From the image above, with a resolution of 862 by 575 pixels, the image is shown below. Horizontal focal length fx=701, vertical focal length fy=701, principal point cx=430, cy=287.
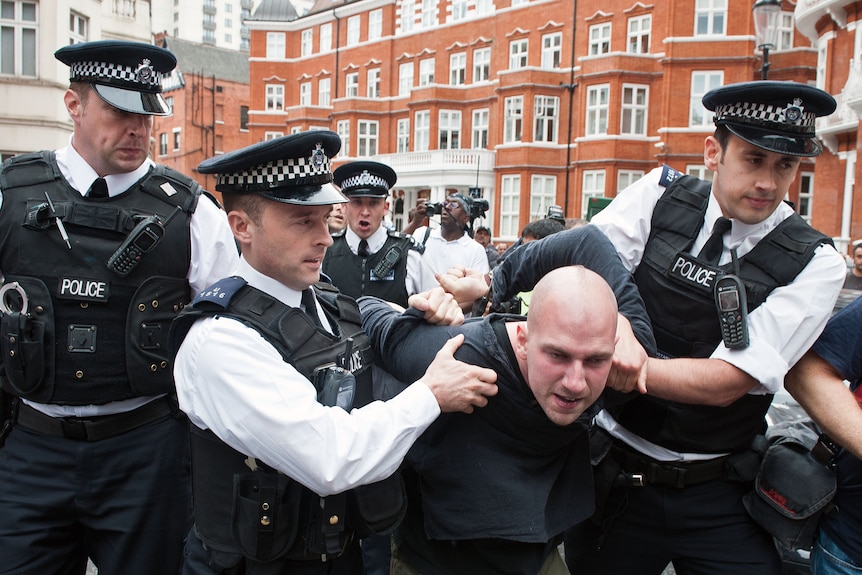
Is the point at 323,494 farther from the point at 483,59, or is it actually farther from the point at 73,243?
the point at 483,59

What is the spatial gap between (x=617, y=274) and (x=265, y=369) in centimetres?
129

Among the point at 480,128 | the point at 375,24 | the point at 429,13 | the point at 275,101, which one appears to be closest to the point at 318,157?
the point at 480,128

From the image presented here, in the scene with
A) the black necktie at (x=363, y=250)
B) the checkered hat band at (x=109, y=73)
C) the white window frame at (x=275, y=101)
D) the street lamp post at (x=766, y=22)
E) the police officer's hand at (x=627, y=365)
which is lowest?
the police officer's hand at (x=627, y=365)

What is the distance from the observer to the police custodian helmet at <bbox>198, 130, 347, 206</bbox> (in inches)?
87.4

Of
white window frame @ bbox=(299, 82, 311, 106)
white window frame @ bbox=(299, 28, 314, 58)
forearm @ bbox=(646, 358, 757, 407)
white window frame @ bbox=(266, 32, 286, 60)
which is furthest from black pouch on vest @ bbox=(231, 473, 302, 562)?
white window frame @ bbox=(266, 32, 286, 60)

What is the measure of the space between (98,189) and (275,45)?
44.3m

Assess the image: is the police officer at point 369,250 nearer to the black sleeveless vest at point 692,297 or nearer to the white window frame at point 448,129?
the black sleeveless vest at point 692,297

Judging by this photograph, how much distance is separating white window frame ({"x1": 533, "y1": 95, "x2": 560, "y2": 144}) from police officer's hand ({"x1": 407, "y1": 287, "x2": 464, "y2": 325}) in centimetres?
2952

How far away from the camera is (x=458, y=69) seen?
115ft

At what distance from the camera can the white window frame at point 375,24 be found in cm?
3850

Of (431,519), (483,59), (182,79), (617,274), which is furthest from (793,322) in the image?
(182,79)

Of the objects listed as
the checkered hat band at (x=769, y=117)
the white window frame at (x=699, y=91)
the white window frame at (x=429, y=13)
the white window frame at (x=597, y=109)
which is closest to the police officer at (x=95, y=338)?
the checkered hat band at (x=769, y=117)

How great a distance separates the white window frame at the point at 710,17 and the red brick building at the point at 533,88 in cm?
5

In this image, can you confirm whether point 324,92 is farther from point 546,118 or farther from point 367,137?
point 546,118
